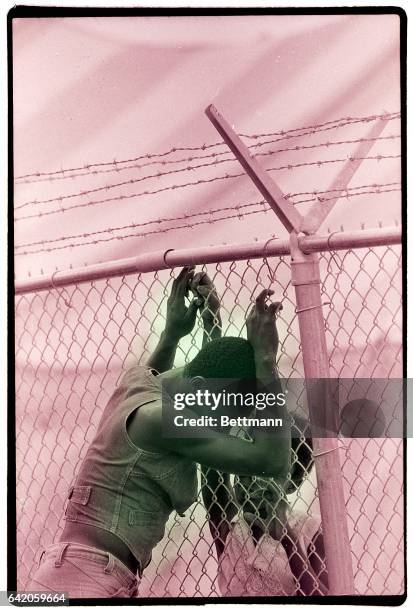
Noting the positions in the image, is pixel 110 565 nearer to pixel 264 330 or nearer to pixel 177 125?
pixel 264 330

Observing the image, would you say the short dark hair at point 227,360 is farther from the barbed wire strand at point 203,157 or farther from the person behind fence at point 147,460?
the barbed wire strand at point 203,157

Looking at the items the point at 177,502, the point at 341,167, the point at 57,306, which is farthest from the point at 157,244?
the point at 177,502

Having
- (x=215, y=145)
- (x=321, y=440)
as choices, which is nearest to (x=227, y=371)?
(x=321, y=440)

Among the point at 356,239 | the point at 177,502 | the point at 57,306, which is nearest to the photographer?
the point at 356,239

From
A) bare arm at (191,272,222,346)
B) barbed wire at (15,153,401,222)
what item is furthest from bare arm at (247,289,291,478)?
barbed wire at (15,153,401,222)

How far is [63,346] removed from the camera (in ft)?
9.77

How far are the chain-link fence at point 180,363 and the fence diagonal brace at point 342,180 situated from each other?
0.11 metres

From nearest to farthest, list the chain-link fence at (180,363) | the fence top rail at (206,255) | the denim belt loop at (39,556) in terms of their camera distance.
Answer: the fence top rail at (206,255), the chain-link fence at (180,363), the denim belt loop at (39,556)

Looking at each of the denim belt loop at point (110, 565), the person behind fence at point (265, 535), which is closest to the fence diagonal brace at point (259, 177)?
the person behind fence at point (265, 535)

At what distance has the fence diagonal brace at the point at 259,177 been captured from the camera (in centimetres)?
276

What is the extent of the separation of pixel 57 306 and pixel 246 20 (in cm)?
105

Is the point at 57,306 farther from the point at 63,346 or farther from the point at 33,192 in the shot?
the point at 33,192

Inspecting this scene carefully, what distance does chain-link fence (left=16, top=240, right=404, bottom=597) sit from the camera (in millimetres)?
2771

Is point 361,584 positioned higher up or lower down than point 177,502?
lower down
